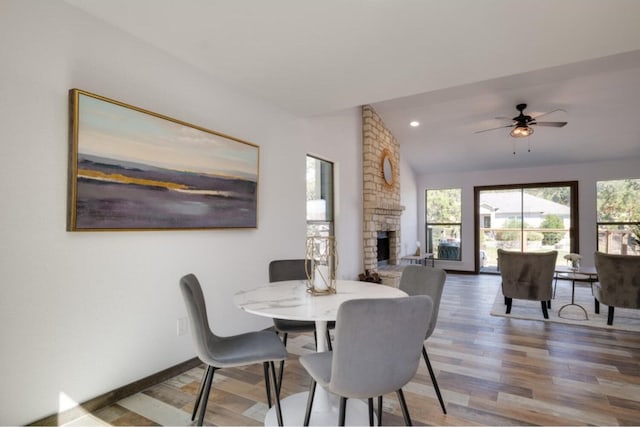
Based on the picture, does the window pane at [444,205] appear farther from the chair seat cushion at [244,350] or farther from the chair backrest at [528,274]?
the chair seat cushion at [244,350]

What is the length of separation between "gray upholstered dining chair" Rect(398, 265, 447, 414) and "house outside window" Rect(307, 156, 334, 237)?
192cm

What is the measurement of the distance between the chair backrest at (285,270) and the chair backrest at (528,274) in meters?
2.80

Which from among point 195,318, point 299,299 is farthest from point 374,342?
point 195,318

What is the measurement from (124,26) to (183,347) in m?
2.19

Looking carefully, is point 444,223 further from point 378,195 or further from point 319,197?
point 319,197

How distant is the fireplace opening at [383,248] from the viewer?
19.8 feet

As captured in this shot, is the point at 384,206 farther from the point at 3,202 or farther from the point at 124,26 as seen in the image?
the point at 3,202

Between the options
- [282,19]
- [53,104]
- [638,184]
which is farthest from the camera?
[638,184]

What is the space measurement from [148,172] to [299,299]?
4.22 feet

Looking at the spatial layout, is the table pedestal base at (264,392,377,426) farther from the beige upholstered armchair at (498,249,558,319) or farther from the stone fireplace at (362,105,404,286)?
the stone fireplace at (362,105,404,286)

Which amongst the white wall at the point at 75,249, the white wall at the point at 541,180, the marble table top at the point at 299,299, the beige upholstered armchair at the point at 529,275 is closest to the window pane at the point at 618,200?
the white wall at the point at 541,180

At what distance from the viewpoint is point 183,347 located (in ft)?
8.43

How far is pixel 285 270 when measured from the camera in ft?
9.23

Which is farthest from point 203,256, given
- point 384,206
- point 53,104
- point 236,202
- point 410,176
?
point 410,176
